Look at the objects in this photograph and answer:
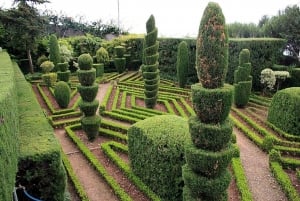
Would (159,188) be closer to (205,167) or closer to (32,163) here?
(205,167)

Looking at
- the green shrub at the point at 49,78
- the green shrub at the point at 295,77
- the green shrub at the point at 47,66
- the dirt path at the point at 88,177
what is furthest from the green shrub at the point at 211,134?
the green shrub at the point at 47,66

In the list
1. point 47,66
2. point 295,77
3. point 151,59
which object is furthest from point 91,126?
point 295,77

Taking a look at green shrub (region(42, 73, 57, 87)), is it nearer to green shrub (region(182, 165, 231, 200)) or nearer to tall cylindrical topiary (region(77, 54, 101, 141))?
tall cylindrical topiary (region(77, 54, 101, 141))

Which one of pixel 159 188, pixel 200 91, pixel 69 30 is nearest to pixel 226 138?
pixel 200 91

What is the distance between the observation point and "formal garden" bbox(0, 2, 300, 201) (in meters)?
6.80

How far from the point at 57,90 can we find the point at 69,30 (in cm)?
3367

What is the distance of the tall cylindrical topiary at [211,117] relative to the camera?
6617 millimetres

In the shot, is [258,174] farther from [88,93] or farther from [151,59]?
[151,59]

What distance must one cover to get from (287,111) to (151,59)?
26.0 ft

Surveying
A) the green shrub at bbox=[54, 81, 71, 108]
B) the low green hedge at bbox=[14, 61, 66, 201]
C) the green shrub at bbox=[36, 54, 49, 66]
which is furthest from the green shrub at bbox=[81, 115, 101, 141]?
the green shrub at bbox=[36, 54, 49, 66]

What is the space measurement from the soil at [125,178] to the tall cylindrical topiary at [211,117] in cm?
258

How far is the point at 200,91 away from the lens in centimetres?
683

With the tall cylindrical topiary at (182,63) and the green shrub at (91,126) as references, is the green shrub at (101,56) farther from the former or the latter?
the green shrub at (91,126)

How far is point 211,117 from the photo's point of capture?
685 cm
